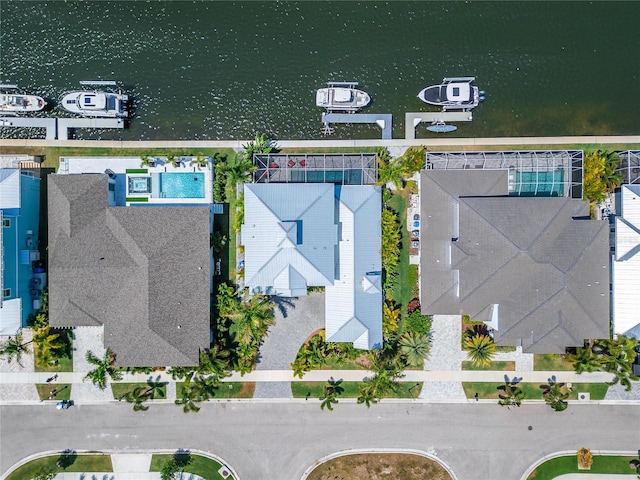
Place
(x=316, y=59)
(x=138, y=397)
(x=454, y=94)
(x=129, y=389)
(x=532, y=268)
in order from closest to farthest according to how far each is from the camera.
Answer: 1. (x=532, y=268)
2. (x=138, y=397)
3. (x=129, y=389)
4. (x=454, y=94)
5. (x=316, y=59)

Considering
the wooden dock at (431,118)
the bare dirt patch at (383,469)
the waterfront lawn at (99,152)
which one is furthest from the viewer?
the wooden dock at (431,118)

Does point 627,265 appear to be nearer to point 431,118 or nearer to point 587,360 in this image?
point 587,360

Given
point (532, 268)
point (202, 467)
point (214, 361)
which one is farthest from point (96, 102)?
point (532, 268)

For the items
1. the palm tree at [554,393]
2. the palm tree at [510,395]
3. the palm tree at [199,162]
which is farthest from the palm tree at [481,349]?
the palm tree at [199,162]

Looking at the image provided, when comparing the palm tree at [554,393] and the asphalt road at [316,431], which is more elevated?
the palm tree at [554,393]

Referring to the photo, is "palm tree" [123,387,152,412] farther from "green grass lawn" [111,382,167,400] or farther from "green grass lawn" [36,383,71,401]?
"green grass lawn" [36,383,71,401]

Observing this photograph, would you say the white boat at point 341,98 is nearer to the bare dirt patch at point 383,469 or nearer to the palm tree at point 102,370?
the palm tree at point 102,370
